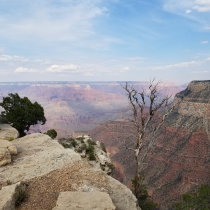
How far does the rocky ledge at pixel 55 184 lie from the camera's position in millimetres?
7654

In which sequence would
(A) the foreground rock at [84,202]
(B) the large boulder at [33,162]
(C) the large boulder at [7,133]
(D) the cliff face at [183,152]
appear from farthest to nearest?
(D) the cliff face at [183,152], (C) the large boulder at [7,133], (B) the large boulder at [33,162], (A) the foreground rock at [84,202]

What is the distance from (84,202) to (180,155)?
2445 inches

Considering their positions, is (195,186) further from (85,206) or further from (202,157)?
(85,206)

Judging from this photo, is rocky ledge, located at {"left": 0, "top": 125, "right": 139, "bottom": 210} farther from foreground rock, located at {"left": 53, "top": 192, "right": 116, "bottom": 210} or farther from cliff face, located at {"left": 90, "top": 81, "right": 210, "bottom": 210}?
cliff face, located at {"left": 90, "top": 81, "right": 210, "bottom": 210}

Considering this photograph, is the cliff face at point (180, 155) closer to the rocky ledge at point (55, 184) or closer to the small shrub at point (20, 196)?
the rocky ledge at point (55, 184)

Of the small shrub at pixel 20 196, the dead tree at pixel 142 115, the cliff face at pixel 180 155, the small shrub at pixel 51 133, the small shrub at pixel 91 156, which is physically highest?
the dead tree at pixel 142 115

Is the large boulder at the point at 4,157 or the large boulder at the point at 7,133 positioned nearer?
the large boulder at the point at 4,157

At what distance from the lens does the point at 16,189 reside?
847 cm

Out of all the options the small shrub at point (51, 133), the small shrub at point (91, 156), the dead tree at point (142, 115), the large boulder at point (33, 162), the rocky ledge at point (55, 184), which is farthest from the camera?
the small shrub at point (51, 133)

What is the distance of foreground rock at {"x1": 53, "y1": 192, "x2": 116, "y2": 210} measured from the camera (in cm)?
702

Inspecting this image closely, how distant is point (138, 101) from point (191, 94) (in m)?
74.0

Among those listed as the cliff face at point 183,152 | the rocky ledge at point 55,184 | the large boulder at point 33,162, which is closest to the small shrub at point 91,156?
the large boulder at point 33,162

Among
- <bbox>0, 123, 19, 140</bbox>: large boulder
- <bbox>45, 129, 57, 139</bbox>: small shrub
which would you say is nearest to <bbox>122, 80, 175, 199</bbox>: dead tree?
<bbox>0, 123, 19, 140</bbox>: large boulder

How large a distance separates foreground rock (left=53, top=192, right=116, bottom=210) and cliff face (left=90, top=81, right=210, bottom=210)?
39.2m
